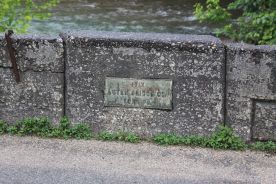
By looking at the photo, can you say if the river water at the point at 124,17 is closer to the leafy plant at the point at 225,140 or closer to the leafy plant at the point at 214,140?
the leafy plant at the point at 214,140

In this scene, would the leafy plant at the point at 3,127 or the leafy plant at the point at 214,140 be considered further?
the leafy plant at the point at 3,127

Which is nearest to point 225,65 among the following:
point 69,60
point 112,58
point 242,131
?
point 242,131

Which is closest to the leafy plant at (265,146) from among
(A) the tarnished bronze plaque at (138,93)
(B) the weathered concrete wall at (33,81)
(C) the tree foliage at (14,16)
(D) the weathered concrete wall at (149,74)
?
(D) the weathered concrete wall at (149,74)

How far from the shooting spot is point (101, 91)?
18.2 ft

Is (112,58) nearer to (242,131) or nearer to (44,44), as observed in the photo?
(44,44)

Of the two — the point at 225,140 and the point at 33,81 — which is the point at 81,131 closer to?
the point at 33,81

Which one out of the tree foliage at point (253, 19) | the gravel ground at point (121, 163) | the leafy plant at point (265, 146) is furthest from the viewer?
the tree foliage at point (253, 19)

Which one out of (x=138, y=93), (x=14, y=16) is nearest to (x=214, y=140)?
(x=138, y=93)

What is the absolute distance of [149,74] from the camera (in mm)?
5445

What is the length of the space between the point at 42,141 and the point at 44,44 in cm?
92

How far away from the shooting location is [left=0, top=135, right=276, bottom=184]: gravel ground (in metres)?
4.73

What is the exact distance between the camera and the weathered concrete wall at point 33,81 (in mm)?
5523

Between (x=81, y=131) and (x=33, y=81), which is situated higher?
(x=33, y=81)

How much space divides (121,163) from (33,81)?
4.17ft
